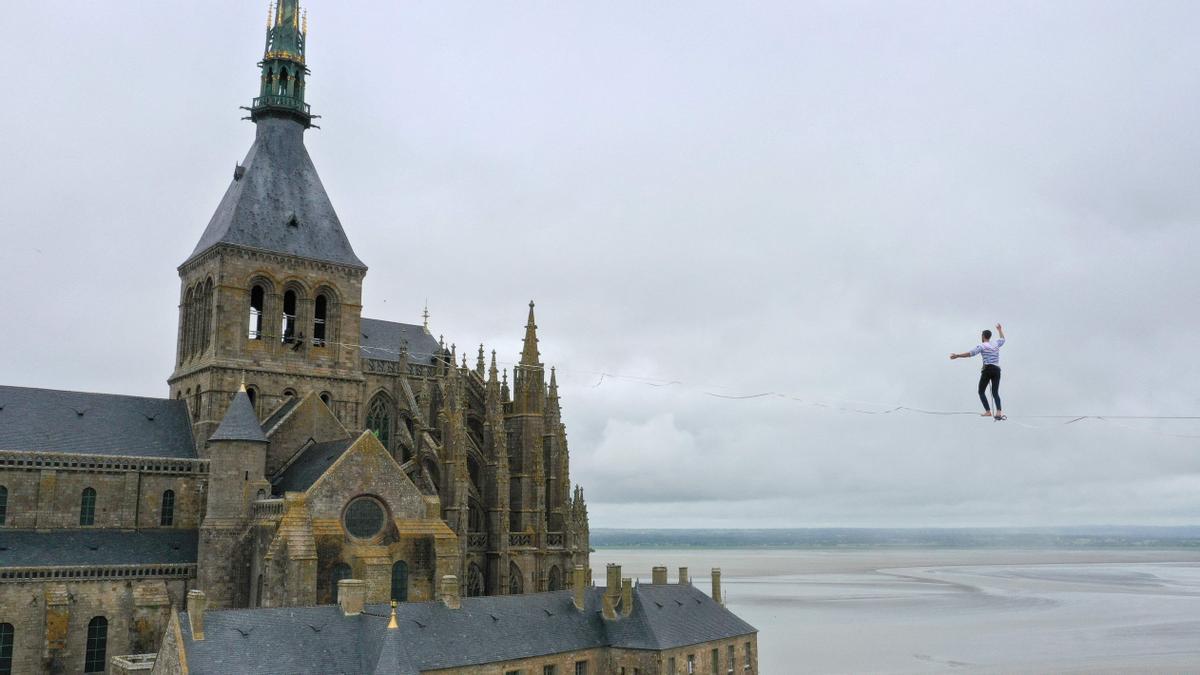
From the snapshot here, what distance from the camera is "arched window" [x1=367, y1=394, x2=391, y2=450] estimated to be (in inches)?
2329

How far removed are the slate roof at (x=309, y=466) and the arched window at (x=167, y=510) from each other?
15.6 feet

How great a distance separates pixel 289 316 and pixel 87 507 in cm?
1431

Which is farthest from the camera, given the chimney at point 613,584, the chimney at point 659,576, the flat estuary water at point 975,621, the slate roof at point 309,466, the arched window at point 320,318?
the flat estuary water at point 975,621

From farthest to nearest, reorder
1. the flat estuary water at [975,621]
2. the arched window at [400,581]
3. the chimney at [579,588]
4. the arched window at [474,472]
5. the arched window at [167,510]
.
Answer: the flat estuary water at [975,621] → the arched window at [474,472] → the arched window at [167,510] → the chimney at [579,588] → the arched window at [400,581]

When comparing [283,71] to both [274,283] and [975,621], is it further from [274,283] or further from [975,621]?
[975,621]

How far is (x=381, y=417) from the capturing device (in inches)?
2346

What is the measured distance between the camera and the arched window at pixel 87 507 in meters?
47.1

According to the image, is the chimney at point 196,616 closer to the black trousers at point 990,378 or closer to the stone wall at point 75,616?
the stone wall at point 75,616

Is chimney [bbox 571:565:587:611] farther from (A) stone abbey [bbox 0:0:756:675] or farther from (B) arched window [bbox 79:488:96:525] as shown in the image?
(B) arched window [bbox 79:488:96:525]

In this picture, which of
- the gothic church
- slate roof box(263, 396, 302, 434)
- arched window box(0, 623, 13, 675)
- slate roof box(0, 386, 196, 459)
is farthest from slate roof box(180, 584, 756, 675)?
slate roof box(0, 386, 196, 459)

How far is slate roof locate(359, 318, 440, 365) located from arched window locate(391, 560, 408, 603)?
17.2 m

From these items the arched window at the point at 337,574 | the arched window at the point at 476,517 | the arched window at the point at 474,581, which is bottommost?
the arched window at the point at 474,581

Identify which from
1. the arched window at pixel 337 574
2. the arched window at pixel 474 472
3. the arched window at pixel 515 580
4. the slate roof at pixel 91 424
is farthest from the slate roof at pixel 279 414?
the arched window at pixel 515 580

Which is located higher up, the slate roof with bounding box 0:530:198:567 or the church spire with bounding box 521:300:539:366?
the church spire with bounding box 521:300:539:366
